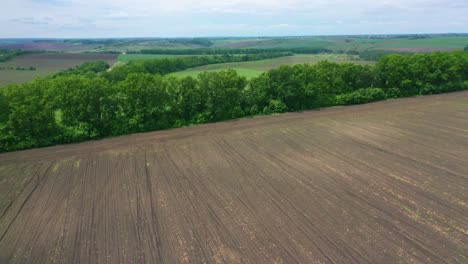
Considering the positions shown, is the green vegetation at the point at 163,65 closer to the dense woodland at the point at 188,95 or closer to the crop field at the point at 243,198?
the dense woodland at the point at 188,95

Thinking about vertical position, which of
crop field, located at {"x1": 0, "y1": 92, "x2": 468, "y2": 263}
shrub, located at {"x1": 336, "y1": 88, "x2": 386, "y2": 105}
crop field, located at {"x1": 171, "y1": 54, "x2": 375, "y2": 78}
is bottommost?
crop field, located at {"x1": 0, "y1": 92, "x2": 468, "y2": 263}

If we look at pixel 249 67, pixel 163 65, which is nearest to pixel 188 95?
pixel 163 65

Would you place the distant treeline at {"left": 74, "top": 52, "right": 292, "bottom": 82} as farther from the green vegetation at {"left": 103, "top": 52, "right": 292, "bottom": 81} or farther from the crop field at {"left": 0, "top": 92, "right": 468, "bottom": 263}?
the crop field at {"left": 0, "top": 92, "right": 468, "bottom": 263}

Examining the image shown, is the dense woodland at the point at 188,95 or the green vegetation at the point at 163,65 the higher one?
the green vegetation at the point at 163,65

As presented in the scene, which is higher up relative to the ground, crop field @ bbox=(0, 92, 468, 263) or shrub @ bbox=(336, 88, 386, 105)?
shrub @ bbox=(336, 88, 386, 105)

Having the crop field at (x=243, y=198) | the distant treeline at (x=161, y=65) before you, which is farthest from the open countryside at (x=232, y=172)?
the distant treeline at (x=161, y=65)

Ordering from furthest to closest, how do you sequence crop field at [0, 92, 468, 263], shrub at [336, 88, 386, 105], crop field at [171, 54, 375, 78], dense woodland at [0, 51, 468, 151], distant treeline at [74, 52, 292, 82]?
crop field at [171, 54, 375, 78] < distant treeline at [74, 52, 292, 82] < shrub at [336, 88, 386, 105] < dense woodland at [0, 51, 468, 151] < crop field at [0, 92, 468, 263]

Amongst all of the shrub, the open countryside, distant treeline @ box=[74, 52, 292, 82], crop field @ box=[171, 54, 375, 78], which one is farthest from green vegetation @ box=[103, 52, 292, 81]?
the shrub
